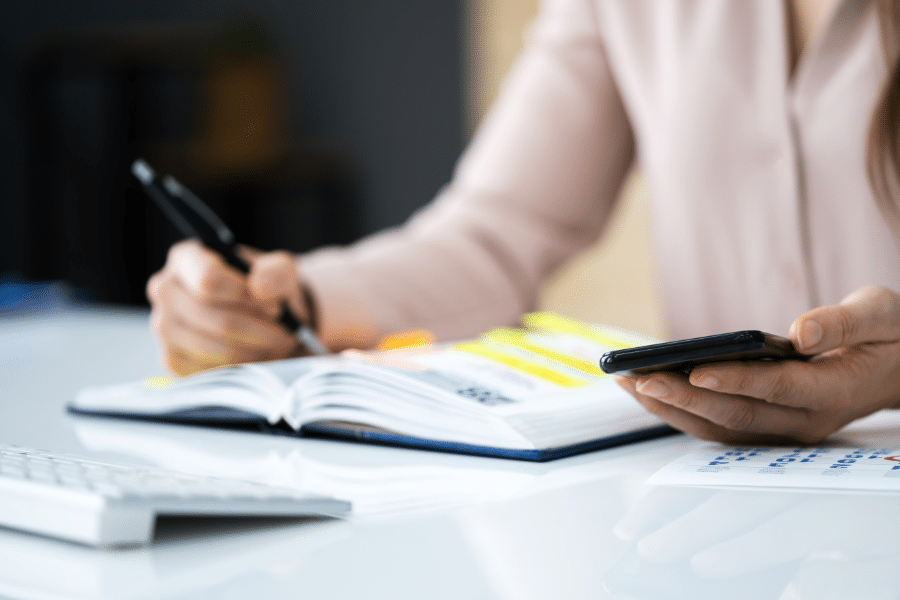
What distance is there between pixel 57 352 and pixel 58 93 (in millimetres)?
2232

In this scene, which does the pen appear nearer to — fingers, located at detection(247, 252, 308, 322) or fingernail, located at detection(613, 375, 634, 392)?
fingers, located at detection(247, 252, 308, 322)

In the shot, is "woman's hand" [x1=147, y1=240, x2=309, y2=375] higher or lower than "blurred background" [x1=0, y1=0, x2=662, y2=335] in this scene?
lower

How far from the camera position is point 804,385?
0.45 m

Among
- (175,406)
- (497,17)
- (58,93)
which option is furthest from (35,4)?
(175,406)

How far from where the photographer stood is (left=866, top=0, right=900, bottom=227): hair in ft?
2.41

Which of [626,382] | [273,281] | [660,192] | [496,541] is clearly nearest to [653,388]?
[626,382]

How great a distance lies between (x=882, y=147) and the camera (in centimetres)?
75

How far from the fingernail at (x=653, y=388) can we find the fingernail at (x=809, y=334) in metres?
0.07

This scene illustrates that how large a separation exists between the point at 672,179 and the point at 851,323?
0.52 meters

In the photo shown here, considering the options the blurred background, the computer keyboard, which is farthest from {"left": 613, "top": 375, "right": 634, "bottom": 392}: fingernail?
the blurred background

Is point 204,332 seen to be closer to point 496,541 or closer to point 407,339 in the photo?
point 407,339

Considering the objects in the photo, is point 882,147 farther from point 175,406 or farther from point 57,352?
point 57,352

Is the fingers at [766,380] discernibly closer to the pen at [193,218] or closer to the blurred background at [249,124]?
the pen at [193,218]

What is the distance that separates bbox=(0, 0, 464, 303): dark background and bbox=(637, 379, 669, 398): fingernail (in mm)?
2770
